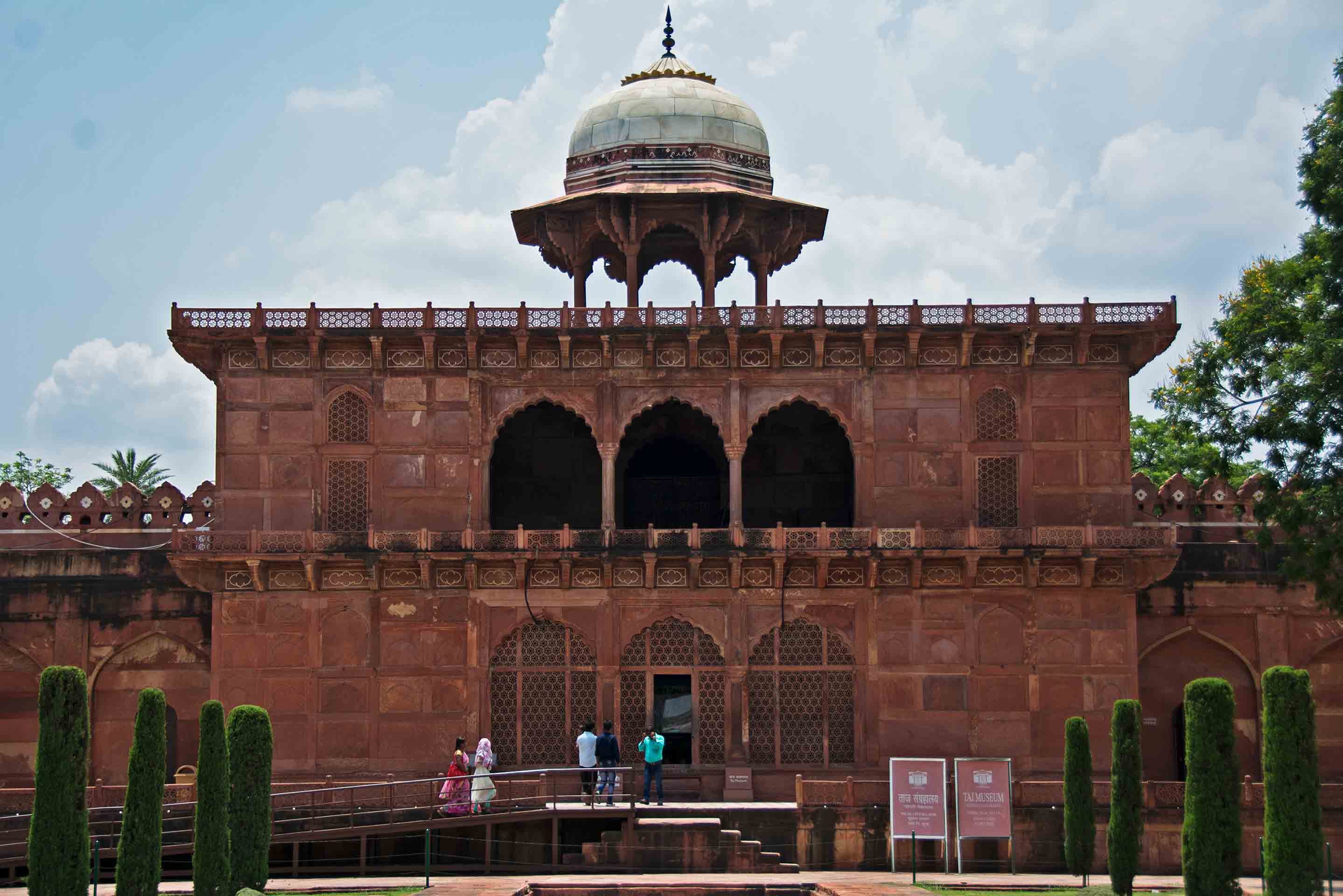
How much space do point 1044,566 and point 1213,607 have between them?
3.63m

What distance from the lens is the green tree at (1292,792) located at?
19.4 m

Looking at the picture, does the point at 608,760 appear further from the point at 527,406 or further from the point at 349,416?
the point at 349,416

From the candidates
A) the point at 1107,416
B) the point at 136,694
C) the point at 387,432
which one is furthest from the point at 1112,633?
the point at 136,694

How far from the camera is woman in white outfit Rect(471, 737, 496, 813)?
26234mm

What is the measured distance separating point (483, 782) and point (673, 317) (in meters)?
8.40

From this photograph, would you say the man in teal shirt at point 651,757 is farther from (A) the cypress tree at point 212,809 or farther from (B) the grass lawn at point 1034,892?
(A) the cypress tree at point 212,809

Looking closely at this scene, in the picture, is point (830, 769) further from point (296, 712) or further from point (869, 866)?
point (296, 712)

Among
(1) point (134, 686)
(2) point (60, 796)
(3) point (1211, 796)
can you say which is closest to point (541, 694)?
(1) point (134, 686)

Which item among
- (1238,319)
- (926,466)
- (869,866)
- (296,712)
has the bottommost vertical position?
(869,866)

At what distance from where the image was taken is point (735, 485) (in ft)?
98.6

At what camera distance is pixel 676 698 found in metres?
29.8

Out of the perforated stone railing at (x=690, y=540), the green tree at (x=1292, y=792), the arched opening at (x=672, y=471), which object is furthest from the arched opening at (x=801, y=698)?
the green tree at (x=1292, y=792)

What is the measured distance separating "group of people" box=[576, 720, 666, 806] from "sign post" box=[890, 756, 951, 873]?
3.52 m

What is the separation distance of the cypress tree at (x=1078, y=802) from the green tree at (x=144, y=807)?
11647mm
